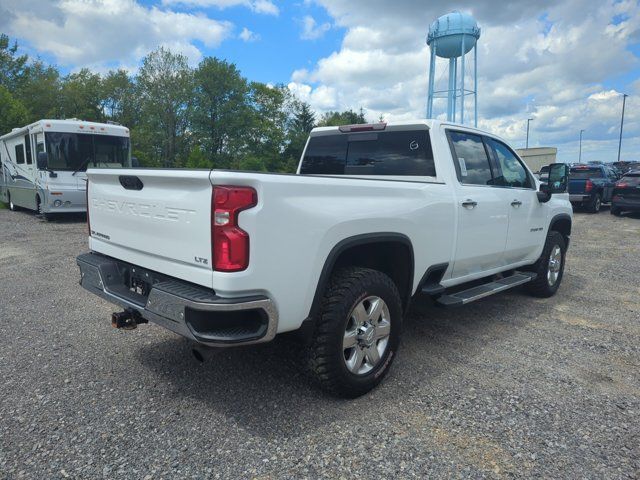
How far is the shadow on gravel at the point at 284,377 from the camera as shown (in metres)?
3.02

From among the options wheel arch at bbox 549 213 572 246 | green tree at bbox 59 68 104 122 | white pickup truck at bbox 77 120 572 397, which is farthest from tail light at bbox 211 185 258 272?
green tree at bbox 59 68 104 122

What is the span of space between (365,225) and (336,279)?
0.41m

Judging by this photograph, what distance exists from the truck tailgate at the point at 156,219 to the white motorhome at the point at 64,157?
32.3ft

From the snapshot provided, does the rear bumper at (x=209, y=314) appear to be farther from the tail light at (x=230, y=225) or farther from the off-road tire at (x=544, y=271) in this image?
the off-road tire at (x=544, y=271)

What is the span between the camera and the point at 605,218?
15750 mm

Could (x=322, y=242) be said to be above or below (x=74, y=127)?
below

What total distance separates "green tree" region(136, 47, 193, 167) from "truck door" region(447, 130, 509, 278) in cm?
4526

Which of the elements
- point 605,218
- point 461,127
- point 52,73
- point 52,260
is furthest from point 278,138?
point 461,127

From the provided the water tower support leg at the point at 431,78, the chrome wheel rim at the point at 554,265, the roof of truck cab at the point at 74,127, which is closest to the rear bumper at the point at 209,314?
the chrome wheel rim at the point at 554,265

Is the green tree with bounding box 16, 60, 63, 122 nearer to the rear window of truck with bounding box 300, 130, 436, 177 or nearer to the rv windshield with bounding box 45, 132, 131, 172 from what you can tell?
the rv windshield with bounding box 45, 132, 131, 172

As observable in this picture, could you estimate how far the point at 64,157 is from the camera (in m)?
12.6

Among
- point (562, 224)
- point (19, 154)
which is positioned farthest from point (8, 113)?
point (562, 224)

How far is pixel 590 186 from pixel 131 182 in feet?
58.7

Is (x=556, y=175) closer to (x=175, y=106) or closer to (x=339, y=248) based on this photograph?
(x=339, y=248)
